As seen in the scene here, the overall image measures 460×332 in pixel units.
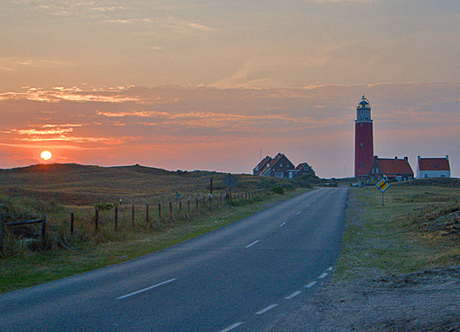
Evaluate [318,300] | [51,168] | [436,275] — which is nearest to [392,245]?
[436,275]

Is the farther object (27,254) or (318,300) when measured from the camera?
(27,254)

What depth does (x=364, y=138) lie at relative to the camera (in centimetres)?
10144

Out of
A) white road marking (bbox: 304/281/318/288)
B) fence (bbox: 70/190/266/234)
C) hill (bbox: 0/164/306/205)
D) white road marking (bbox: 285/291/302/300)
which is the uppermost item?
hill (bbox: 0/164/306/205)

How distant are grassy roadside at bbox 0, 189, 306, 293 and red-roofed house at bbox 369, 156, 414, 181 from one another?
3627 inches

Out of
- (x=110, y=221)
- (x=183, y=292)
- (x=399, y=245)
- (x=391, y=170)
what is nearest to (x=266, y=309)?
(x=183, y=292)

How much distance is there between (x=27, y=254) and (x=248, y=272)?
779 cm

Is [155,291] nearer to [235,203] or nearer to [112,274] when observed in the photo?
[112,274]

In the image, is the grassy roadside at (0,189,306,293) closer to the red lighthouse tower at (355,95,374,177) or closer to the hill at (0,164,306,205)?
the hill at (0,164,306,205)

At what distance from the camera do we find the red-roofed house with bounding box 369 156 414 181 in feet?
355

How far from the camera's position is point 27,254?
579 inches

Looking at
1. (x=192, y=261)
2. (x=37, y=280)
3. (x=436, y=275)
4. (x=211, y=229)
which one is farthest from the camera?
(x=211, y=229)

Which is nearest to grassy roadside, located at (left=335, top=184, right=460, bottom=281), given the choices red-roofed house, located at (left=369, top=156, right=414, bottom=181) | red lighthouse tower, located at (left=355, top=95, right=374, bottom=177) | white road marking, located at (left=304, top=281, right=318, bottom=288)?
white road marking, located at (left=304, top=281, right=318, bottom=288)

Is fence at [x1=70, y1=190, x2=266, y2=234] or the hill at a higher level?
the hill

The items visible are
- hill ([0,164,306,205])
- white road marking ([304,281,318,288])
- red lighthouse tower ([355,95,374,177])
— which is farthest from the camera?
red lighthouse tower ([355,95,374,177])
